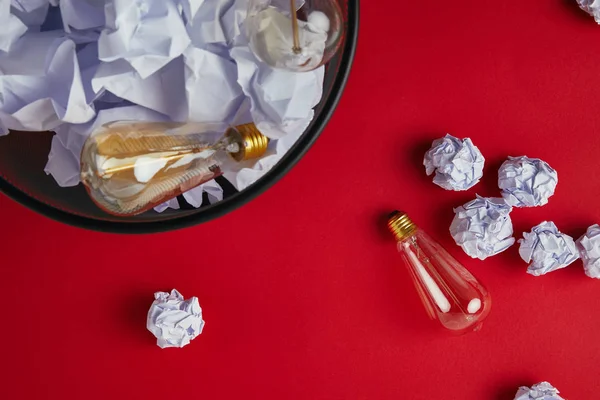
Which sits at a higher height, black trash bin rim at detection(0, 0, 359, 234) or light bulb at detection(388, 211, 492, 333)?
black trash bin rim at detection(0, 0, 359, 234)

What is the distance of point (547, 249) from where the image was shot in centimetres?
73

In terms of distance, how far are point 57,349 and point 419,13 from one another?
0.49 metres

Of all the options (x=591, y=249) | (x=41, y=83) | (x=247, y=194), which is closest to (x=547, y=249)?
(x=591, y=249)

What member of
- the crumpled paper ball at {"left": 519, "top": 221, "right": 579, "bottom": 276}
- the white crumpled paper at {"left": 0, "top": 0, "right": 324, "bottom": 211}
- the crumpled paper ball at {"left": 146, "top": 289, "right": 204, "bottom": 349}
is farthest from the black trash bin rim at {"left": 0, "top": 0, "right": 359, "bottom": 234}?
the crumpled paper ball at {"left": 519, "top": 221, "right": 579, "bottom": 276}

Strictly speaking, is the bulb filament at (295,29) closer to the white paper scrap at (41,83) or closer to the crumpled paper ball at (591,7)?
the white paper scrap at (41,83)

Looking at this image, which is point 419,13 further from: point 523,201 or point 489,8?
point 523,201

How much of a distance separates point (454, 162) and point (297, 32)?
28 centimetres

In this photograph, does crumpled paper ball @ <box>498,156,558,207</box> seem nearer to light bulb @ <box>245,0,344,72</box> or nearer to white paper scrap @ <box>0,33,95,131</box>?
light bulb @ <box>245,0,344,72</box>

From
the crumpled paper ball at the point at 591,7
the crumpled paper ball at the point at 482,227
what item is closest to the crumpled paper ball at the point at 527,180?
the crumpled paper ball at the point at 482,227

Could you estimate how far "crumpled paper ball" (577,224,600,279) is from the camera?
2.42ft

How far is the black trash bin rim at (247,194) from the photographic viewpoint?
1.71 feet

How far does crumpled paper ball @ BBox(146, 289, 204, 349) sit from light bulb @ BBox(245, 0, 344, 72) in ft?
0.99

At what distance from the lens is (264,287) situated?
0.73m

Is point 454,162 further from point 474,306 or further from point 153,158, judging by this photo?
point 153,158
